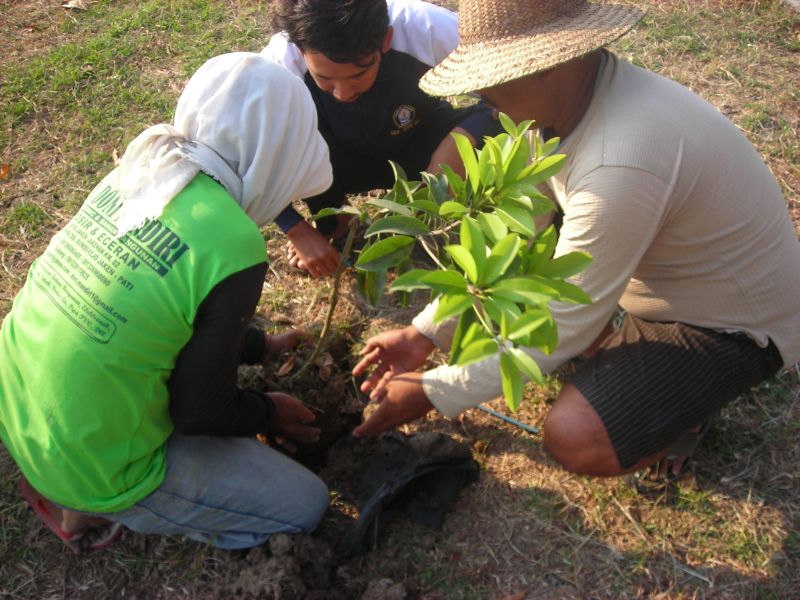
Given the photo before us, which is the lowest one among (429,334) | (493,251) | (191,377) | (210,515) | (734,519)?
(734,519)

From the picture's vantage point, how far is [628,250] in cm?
165

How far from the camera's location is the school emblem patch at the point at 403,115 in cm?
271

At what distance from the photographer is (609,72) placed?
5.69 feet

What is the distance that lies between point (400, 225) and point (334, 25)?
1.07 m

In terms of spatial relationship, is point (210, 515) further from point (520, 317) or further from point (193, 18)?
point (193, 18)

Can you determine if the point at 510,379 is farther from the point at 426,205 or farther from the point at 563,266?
the point at 426,205

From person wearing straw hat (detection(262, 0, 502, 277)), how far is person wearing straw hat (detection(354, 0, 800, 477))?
0.61 meters

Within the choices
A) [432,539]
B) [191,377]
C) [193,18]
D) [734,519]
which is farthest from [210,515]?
[193,18]

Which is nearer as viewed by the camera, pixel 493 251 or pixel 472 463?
pixel 493 251

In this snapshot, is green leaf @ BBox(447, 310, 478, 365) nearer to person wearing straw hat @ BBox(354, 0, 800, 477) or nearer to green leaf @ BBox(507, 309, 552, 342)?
green leaf @ BBox(507, 309, 552, 342)

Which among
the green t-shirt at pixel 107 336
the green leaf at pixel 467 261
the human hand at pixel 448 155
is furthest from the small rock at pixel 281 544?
the human hand at pixel 448 155

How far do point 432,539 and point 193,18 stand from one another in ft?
11.6

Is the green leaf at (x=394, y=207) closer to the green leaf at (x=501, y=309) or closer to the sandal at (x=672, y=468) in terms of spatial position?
the green leaf at (x=501, y=309)

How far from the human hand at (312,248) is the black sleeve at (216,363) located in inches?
38.1
